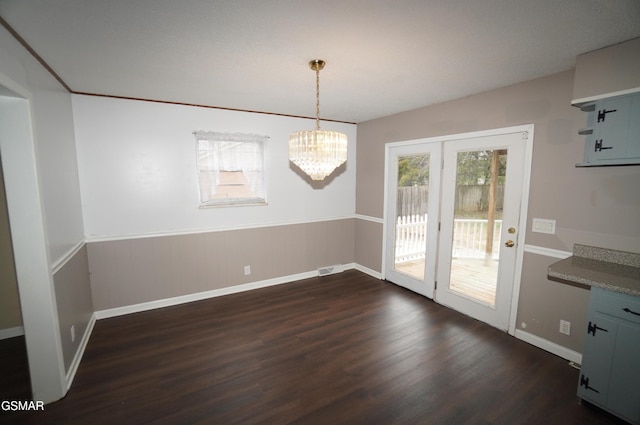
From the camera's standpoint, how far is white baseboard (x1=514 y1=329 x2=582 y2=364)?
2443 mm

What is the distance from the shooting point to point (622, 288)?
1772 millimetres

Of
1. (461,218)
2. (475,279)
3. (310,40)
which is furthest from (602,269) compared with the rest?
(310,40)

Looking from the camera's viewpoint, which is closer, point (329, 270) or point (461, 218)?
point (461, 218)

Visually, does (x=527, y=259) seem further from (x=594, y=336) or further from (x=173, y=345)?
(x=173, y=345)

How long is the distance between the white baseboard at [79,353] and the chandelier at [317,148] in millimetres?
2527

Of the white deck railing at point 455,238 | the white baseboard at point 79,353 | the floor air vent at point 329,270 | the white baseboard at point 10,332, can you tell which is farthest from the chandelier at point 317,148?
the white baseboard at point 10,332

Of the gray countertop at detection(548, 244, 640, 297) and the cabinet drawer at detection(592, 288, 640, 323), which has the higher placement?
the gray countertop at detection(548, 244, 640, 297)

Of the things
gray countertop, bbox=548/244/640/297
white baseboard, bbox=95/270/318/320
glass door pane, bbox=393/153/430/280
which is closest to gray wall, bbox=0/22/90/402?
white baseboard, bbox=95/270/318/320

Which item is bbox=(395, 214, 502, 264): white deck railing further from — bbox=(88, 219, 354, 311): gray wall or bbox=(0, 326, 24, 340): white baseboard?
bbox=(0, 326, 24, 340): white baseboard

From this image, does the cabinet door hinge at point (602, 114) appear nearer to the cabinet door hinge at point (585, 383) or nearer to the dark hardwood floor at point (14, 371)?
the cabinet door hinge at point (585, 383)

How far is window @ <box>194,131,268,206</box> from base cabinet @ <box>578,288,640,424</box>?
143 inches

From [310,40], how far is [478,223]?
2651mm

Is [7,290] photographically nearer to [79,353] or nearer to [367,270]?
[79,353]

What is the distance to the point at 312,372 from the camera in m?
2.36
